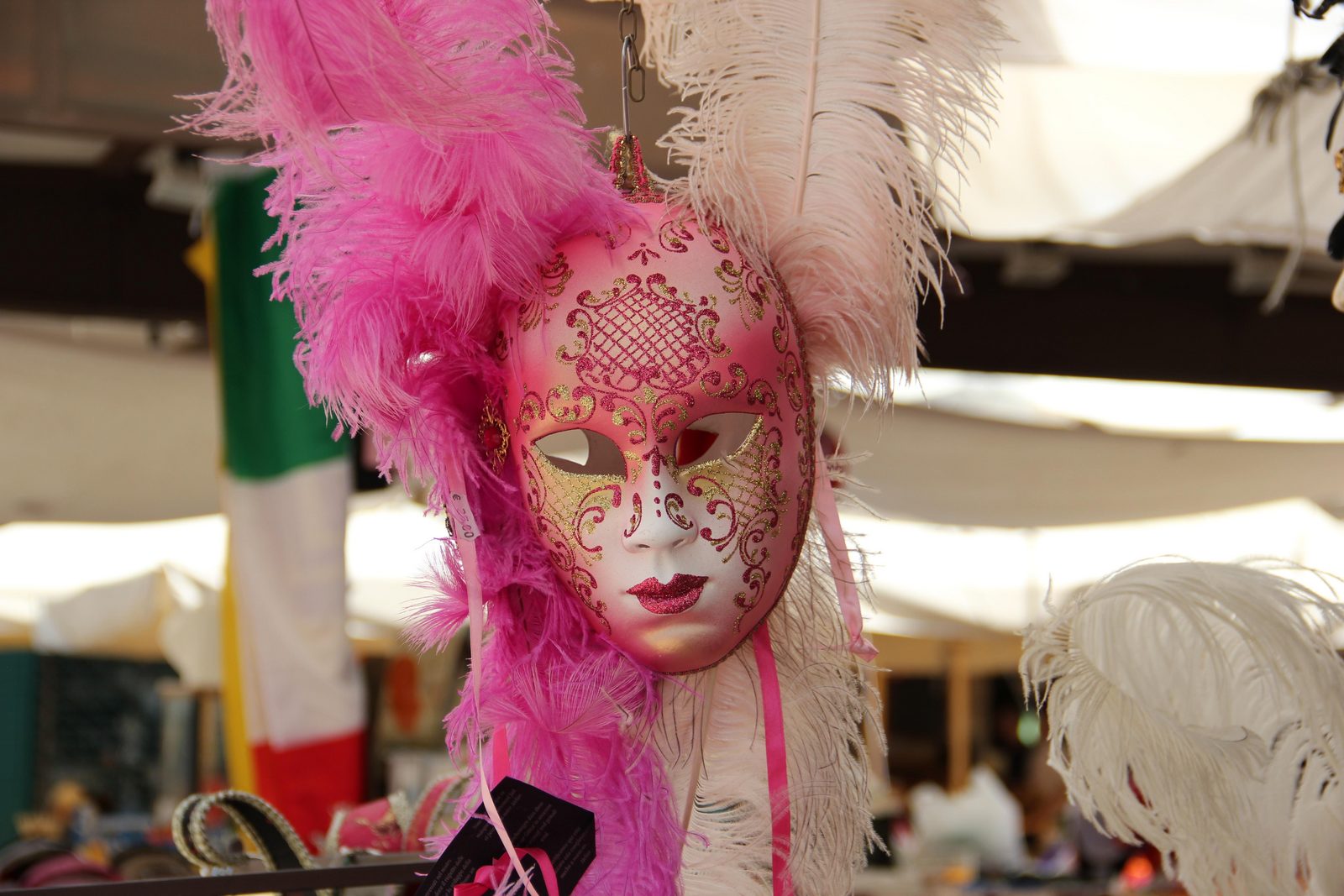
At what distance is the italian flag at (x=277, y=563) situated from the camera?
104 inches

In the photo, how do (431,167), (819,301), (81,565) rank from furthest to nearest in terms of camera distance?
(81,565), (819,301), (431,167)

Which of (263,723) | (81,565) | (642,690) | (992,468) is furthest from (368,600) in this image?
(642,690)

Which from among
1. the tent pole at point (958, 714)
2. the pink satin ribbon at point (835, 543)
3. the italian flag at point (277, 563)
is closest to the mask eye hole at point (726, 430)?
the pink satin ribbon at point (835, 543)

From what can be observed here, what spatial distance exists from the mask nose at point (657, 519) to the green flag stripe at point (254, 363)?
189 centimetres

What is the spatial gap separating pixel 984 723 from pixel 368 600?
6020 millimetres

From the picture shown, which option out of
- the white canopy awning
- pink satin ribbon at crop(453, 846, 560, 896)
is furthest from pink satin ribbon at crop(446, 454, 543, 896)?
the white canopy awning

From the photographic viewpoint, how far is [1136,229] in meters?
2.46

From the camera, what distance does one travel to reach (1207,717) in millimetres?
1143

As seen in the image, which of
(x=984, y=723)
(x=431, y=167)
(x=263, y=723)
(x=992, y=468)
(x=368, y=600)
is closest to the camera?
(x=431, y=167)

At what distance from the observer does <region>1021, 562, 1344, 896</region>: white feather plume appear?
105cm

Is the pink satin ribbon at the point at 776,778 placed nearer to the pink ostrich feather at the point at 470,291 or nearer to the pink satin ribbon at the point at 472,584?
the pink ostrich feather at the point at 470,291

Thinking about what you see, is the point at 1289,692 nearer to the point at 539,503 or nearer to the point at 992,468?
the point at 539,503

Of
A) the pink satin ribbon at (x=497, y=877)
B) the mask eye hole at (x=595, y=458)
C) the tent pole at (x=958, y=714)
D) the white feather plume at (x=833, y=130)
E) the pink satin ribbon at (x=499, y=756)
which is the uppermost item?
the white feather plume at (x=833, y=130)

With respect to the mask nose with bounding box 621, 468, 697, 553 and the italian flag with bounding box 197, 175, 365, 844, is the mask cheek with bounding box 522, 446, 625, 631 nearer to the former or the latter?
the mask nose with bounding box 621, 468, 697, 553
